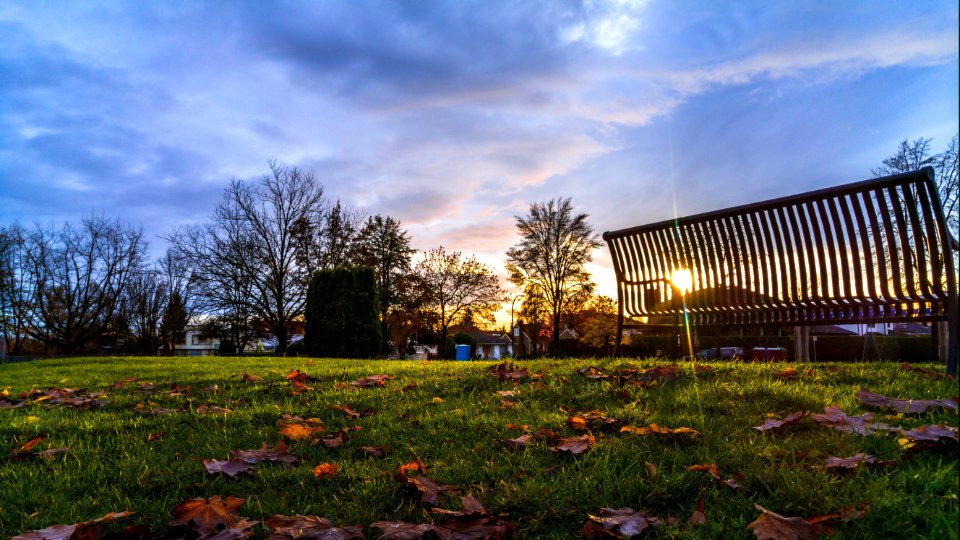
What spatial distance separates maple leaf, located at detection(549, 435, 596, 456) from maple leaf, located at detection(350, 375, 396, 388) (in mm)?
2338

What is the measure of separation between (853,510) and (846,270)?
10.3 ft

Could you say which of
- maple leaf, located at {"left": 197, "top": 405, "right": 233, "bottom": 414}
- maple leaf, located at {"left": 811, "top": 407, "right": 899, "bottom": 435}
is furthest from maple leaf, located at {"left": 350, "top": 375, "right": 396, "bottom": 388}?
maple leaf, located at {"left": 811, "top": 407, "right": 899, "bottom": 435}

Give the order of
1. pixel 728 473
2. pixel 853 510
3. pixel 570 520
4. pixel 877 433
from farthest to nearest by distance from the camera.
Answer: pixel 877 433
pixel 728 473
pixel 570 520
pixel 853 510

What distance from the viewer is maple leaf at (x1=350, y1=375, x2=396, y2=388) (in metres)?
4.57

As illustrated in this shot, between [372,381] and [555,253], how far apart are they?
29.3 meters

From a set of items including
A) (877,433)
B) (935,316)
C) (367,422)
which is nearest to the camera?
(877,433)

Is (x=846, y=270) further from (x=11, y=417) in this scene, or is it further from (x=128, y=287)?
(x=128, y=287)

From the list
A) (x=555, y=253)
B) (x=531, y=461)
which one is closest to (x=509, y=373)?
(x=531, y=461)

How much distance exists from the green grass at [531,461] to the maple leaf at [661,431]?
0.13ft

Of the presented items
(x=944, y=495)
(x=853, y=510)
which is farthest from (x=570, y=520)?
(x=944, y=495)

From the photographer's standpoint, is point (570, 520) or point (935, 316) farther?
point (935, 316)

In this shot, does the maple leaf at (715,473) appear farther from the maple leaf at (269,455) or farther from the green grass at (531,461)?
the maple leaf at (269,455)

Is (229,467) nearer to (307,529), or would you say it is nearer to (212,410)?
(307,529)

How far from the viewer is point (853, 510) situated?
1.65m
